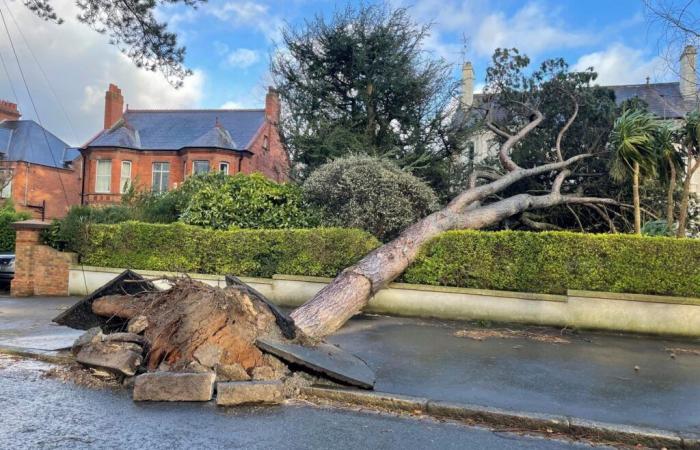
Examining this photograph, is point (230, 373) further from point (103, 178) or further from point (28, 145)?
point (28, 145)

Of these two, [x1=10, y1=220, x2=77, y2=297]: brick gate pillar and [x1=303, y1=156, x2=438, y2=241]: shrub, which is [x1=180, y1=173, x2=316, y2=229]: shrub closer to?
[x1=303, y1=156, x2=438, y2=241]: shrub

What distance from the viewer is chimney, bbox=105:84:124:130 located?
105 feet

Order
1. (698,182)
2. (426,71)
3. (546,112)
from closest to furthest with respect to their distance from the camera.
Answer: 1. (546,112)
2. (426,71)
3. (698,182)

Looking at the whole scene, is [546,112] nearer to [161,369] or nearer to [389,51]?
[389,51]

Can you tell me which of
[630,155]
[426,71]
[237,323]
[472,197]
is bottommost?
[237,323]

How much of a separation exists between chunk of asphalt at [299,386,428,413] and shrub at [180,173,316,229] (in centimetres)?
709

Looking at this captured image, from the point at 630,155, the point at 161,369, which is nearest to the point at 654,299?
the point at 630,155

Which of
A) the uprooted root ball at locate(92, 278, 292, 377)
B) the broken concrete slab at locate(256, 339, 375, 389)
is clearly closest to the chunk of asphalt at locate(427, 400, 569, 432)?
the broken concrete slab at locate(256, 339, 375, 389)

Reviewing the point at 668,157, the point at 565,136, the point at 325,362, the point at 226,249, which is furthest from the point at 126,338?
the point at 565,136

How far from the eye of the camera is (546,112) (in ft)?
46.9

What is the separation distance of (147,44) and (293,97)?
721cm

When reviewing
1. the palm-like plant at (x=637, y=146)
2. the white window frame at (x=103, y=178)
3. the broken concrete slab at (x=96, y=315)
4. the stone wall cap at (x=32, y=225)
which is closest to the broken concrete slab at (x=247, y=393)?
the broken concrete slab at (x=96, y=315)

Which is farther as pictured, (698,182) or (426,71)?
(698,182)

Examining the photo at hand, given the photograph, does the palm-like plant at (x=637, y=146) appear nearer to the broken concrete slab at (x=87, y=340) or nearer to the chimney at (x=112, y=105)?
the broken concrete slab at (x=87, y=340)
